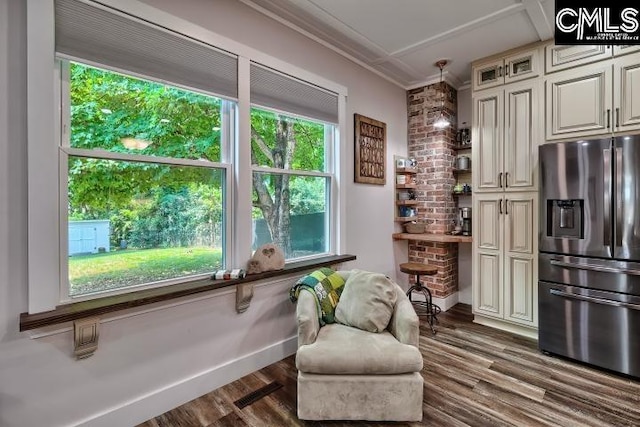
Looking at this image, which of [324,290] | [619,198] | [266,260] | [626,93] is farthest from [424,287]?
[626,93]

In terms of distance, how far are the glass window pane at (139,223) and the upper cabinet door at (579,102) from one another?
3.01 meters

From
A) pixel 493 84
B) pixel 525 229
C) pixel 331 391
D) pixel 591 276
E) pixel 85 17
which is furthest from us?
pixel 493 84

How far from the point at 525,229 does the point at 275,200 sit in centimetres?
243

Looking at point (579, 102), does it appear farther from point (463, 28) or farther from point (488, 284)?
point (488, 284)

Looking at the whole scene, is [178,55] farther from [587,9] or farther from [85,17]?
[587,9]

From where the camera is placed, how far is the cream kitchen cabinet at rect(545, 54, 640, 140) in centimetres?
248

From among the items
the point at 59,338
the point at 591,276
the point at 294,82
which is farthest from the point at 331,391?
the point at 294,82

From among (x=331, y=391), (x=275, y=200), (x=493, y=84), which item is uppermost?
(x=493, y=84)

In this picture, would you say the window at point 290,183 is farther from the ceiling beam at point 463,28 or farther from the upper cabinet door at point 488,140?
the upper cabinet door at point 488,140

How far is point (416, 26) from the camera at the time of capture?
2715mm

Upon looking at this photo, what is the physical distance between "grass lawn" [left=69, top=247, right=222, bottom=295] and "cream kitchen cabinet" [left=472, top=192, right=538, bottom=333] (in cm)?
270

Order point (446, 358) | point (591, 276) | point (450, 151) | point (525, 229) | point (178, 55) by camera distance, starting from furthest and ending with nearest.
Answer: point (450, 151) < point (525, 229) < point (446, 358) < point (591, 276) < point (178, 55)

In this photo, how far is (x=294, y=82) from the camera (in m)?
2.75

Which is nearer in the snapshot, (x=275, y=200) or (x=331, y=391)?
(x=331, y=391)
